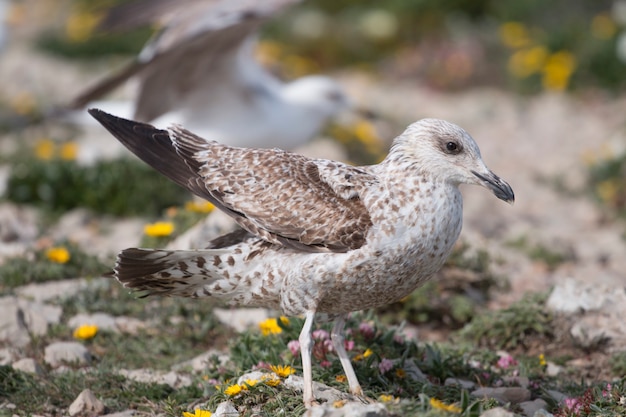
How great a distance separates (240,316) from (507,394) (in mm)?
1698

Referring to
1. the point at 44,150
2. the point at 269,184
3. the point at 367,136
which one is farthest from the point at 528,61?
the point at 269,184

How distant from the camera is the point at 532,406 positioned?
4305 mm

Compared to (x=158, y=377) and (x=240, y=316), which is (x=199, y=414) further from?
(x=240, y=316)

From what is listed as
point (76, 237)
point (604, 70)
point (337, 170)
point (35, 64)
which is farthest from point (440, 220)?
point (35, 64)

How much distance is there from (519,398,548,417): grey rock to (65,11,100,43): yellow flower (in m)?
8.98

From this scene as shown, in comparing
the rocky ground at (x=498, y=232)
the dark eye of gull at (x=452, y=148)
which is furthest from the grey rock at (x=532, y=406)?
the dark eye of gull at (x=452, y=148)

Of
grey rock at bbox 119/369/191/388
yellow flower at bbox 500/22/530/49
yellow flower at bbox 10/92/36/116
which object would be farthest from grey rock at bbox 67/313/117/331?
yellow flower at bbox 500/22/530/49

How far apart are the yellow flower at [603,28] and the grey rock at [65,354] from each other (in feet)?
24.3

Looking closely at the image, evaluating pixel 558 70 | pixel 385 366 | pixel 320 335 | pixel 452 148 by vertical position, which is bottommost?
pixel 385 366

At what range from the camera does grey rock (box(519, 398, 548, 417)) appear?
4246mm

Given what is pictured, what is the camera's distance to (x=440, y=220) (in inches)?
157

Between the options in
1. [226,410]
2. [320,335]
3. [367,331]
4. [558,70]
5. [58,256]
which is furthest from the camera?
[558,70]

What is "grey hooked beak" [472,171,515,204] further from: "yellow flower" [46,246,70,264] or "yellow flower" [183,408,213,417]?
"yellow flower" [46,246,70,264]

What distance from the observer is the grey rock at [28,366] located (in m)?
4.62
